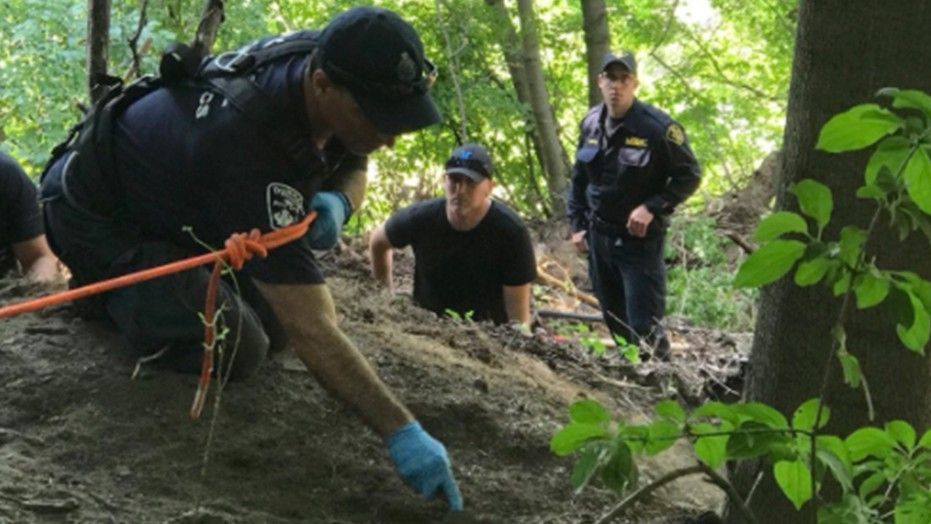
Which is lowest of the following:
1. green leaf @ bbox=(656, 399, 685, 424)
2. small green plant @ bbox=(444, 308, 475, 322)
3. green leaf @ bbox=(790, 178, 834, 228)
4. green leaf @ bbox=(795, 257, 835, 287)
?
small green plant @ bbox=(444, 308, 475, 322)

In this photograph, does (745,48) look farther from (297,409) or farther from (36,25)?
(297,409)

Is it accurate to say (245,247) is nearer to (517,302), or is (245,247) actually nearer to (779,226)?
(779,226)

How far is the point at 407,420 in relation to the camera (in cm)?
297

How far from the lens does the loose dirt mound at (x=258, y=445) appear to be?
295cm

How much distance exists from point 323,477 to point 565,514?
0.69 m

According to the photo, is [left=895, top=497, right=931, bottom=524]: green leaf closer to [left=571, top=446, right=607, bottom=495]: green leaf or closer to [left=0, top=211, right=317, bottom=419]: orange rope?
[left=571, top=446, right=607, bottom=495]: green leaf

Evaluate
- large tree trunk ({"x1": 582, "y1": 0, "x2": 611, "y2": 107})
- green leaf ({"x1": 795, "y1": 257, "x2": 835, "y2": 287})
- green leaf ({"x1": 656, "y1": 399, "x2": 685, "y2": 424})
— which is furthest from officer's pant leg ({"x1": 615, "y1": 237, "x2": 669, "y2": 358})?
large tree trunk ({"x1": 582, "y1": 0, "x2": 611, "y2": 107})

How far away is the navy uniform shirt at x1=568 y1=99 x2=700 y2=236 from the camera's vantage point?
630 cm

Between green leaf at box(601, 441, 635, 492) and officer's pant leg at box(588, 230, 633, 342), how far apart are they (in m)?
4.94

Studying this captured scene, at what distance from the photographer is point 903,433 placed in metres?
1.66

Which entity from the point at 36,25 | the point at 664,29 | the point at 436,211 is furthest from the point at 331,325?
the point at 664,29

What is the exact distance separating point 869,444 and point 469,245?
4228mm

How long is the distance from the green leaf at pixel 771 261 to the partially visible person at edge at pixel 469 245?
4.12 m

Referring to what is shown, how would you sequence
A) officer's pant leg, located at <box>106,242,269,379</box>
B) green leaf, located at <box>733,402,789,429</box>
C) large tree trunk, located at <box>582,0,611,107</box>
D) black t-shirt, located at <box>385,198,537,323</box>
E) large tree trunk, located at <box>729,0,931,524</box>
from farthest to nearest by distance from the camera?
1. large tree trunk, located at <box>582,0,611,107</box>
2. black t-shirt, located at <box>385,198,537,323</box>
3. officer's pant leg, located at <box>106,242,269,379</box>
4. large tree trunk, located at <box>729,0,931,524</box>
5. green leaf, located at <box>733,402,789,429</box>
